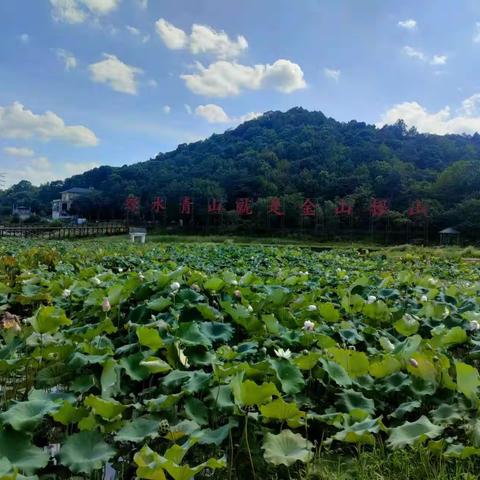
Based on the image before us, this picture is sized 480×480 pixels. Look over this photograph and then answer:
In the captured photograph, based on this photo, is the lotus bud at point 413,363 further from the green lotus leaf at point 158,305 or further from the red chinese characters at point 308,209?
the red chinese characters at point 308,209

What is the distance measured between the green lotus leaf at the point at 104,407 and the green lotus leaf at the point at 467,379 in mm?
1309

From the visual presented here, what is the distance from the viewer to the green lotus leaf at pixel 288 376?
1954 millimetres

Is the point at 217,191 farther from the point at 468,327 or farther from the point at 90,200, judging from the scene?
the point at 468,327

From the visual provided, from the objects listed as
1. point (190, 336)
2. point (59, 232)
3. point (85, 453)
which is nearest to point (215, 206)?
point (59, 232)

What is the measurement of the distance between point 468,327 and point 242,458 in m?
1.96

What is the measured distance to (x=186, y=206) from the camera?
147 ft

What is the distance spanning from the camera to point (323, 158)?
54250 mm

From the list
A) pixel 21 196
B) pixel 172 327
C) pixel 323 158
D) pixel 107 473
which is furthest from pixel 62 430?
pixel 21 196

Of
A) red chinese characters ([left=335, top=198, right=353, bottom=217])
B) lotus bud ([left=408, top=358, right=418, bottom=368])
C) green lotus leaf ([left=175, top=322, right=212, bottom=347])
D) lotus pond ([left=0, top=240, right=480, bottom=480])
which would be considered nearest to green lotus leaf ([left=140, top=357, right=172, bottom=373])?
lotus pond ([left=0, top=240, right=480, bottom=480])

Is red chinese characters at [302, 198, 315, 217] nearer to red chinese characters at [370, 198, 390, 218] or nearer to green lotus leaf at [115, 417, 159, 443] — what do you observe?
red chinese characters at [370, 198, 390, 218]

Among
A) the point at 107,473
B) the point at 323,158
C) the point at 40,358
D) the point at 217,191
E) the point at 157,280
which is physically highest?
the point at 323,158

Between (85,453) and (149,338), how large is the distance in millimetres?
712

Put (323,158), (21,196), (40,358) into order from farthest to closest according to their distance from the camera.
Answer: (21,196) < (323,158) < (40,358)

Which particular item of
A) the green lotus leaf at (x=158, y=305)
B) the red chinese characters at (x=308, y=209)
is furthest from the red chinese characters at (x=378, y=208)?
the green lotus leaf at (x=158, y=305)
